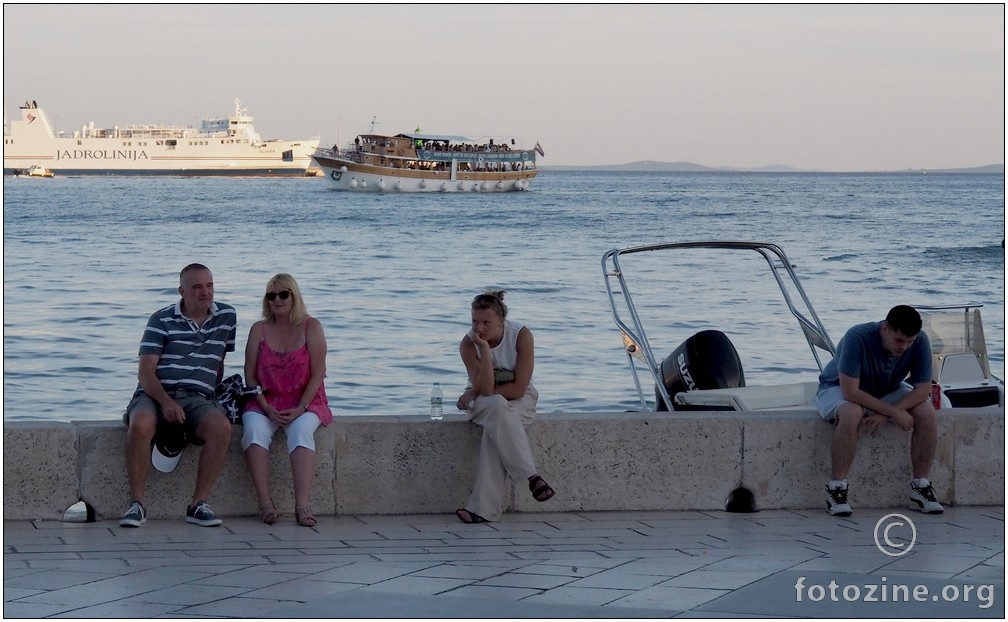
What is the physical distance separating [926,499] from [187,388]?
342 cm

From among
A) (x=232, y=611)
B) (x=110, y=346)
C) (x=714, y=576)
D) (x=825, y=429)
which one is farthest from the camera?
(x=110, y=346)

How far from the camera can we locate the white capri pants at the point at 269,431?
5707 mm

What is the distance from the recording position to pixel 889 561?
16.3 ft

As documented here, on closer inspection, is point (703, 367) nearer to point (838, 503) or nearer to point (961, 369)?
point (961, 369)

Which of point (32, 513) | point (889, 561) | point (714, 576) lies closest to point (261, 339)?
point (32, 513)

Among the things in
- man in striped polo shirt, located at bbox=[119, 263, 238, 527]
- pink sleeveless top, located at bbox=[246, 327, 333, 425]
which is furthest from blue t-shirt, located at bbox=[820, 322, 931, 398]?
man in striped polo shirt, located at bbox=[119, 263, 238, 527]

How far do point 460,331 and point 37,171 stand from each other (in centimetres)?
10296

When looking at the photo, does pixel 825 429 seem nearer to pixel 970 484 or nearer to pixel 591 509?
pixel 970 484

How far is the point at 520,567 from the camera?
16.0ft

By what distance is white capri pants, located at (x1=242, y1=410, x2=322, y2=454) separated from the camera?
571cm

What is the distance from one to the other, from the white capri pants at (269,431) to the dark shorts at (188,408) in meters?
0.14

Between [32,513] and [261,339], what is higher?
[261,339]

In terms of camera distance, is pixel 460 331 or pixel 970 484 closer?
pixel 970 484

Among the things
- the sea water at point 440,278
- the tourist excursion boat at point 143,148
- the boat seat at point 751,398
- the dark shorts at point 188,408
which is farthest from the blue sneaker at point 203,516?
the tourist excursion boat at point 143,148
